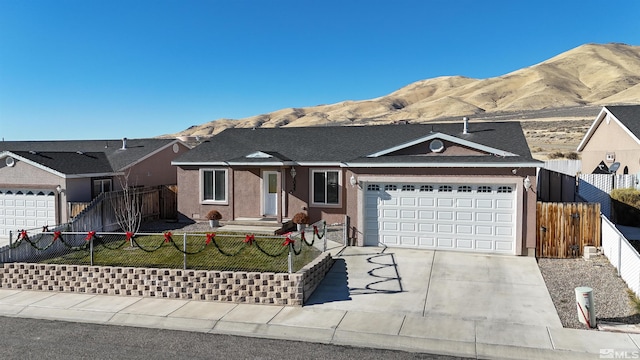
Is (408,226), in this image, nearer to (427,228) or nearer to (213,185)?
(427,228)

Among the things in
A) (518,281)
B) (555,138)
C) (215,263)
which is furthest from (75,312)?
(555,138)

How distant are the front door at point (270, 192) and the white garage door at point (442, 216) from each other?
18.8 ft

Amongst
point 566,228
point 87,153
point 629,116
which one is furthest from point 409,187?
point 87,153

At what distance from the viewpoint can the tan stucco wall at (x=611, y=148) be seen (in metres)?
23.7

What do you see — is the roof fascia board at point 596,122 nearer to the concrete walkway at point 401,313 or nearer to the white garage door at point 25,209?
the concrete walkway at point 401,313

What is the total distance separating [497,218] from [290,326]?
29.6 feet

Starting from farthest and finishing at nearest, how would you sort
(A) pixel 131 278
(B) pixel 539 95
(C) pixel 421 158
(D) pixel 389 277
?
1. (B) pixel 539 95
2. (C) pixel 421 158
3. (D) pixel 389 277
4. (A) pixel 131 278

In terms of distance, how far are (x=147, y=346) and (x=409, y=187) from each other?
415 inches

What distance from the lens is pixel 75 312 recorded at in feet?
37.1

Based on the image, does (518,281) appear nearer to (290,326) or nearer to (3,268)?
(290,326)

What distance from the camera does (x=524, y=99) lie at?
393ft

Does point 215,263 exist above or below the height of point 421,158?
below

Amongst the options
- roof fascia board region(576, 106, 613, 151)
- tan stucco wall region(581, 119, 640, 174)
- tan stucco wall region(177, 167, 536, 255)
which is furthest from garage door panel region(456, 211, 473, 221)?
roof fascia board region(576, 106, 613, 151)

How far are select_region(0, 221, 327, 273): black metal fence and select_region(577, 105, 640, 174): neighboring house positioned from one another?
17.6m
